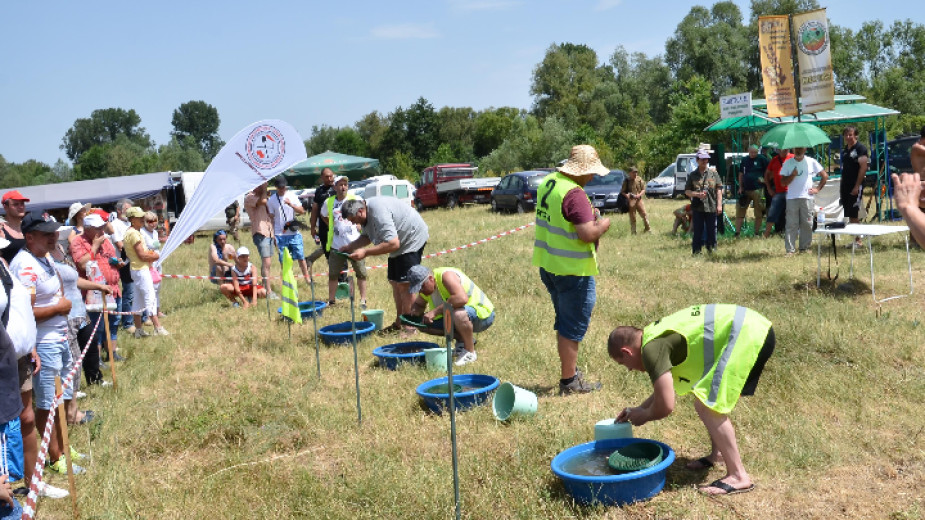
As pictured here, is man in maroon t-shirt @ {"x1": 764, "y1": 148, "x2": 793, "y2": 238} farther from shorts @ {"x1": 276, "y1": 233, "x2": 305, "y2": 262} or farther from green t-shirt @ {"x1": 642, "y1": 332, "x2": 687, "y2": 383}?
green t-shirt @ {"x1": 642, "y1": 332, "x2": 687, "y2": 383}

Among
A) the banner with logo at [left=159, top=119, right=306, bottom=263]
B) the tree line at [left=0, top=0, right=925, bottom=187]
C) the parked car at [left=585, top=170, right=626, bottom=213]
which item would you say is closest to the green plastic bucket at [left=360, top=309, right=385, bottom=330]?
the banner with logo at [left=159, top=119, right=306, bottom=263]

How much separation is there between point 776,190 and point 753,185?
1869mm

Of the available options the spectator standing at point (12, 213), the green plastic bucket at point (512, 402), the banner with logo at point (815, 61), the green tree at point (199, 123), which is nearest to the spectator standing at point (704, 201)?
the banner with logo at point (815, 61)

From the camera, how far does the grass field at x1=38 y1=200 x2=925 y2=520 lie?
4152mm

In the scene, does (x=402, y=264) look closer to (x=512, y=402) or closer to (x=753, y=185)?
(x=512, y=402)

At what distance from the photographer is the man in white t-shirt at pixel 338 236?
988 cm

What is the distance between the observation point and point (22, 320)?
4.32 m

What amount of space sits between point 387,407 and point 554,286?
164cm

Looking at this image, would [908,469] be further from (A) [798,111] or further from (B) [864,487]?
(A) [798,111]

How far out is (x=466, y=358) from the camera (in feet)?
22.9

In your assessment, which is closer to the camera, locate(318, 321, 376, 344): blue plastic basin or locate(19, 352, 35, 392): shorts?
locate(19, 352, 35, 392): shorts

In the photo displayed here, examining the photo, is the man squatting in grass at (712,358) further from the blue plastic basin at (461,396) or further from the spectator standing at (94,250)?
the spectator standing at (94,250)

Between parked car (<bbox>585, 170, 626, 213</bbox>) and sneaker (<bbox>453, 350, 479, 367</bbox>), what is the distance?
14.7 m

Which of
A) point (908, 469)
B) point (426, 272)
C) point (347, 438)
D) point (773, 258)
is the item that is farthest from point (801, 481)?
point (773, 258)
